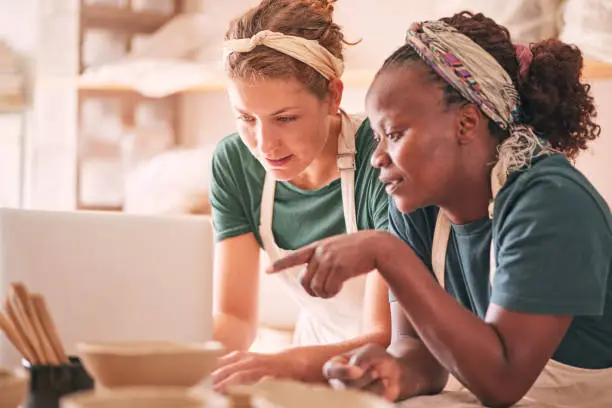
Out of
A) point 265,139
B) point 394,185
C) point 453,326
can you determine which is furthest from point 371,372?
point 265,139

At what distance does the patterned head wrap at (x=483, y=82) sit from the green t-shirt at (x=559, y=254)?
0.09 ft

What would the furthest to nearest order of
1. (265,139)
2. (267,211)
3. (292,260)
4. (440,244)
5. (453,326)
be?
(267,211), (265,139), (440,244), (453,326), (292,260)

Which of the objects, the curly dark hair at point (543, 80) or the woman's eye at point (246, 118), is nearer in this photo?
the curly dark hair at point (543, 80)

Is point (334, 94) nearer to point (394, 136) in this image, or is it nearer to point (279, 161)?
point (279, 161)

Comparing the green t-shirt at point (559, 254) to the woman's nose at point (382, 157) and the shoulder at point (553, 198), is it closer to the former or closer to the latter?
the shoulder at point (553, 198)

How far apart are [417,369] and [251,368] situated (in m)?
0.23

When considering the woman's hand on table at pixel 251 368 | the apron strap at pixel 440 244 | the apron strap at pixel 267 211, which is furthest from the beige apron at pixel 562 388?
the apron strap at pixel 267 211

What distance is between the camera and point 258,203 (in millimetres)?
1936

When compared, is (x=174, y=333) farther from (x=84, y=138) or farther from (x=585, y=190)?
(x=84, y=138)

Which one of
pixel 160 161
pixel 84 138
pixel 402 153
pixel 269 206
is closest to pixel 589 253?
pixel 402 153

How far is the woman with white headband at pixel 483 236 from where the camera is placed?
3.85 ft

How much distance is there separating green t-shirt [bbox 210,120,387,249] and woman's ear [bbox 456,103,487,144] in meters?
0.53

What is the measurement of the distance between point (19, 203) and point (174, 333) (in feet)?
7.33

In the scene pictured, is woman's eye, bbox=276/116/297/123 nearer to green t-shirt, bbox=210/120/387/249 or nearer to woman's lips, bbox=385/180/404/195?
green t-shirt, bbox=210/120/387/249
